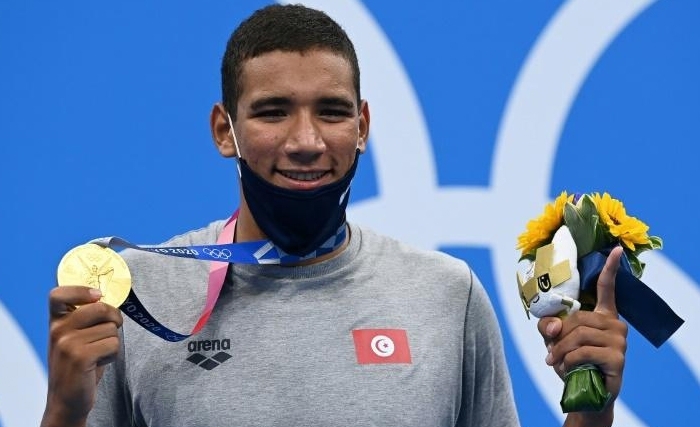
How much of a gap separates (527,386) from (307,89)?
1.36 m

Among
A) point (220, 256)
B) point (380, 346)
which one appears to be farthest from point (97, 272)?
point (380, 346)

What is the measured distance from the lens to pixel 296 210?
252cm

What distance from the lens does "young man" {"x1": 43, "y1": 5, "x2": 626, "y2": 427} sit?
7.95ft

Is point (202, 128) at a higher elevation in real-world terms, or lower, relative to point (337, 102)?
higher

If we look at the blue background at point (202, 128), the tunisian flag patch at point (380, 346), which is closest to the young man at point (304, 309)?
the tunisian flag patch at point (380, 346)

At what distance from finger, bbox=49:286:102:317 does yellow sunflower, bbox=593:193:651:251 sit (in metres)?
0.87

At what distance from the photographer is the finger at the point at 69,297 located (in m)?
2.20

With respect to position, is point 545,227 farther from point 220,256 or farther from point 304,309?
point 220,256

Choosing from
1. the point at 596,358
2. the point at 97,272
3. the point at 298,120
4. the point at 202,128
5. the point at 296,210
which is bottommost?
the point at 596,358

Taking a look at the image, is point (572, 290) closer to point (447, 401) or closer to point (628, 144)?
point (447, 401)

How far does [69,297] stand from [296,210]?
497 mm

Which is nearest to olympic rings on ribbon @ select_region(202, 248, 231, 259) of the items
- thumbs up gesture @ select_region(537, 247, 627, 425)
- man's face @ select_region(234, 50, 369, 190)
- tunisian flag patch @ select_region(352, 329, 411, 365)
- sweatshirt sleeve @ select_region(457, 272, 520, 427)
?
man's face @ select_region(234, 50, 369, 190)

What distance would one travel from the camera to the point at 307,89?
2512 millimetres

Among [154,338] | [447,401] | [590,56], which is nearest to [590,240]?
[447,401]
